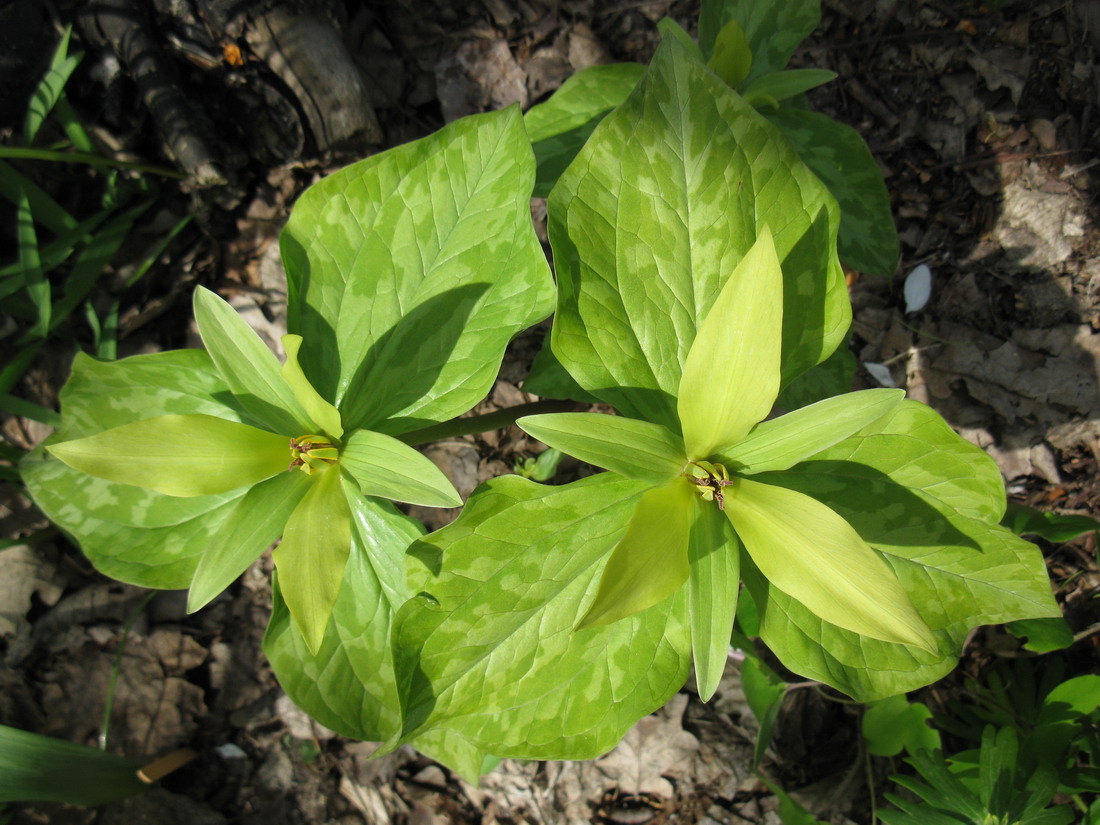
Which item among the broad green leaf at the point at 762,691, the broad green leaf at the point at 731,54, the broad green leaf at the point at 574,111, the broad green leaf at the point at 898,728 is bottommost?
the broad green leaf at the point at 898,728

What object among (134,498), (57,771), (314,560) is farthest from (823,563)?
(57,771)

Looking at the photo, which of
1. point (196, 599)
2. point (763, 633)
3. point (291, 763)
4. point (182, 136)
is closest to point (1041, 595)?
point (763, 633)

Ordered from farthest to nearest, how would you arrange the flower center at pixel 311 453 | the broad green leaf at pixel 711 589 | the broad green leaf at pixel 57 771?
the broad green leaf at pixel 57 771, the flower center at pixel 311 453, the broad green leaf at pixel 711 589

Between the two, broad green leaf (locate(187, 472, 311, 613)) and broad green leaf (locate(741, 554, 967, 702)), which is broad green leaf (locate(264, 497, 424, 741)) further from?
broad green leaf (locate(741, 554, 967, 702))

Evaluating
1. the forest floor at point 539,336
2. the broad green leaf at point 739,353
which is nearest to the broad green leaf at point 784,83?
the broad green leaf at point 739,353

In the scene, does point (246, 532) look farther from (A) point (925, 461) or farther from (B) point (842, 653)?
(A) point (925, 461)

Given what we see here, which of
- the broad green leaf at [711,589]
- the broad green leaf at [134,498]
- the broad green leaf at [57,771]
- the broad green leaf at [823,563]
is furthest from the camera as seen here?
Result: the broad green leaf at [57,771]

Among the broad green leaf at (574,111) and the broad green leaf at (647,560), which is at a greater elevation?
the broad green leaf at (574,111)

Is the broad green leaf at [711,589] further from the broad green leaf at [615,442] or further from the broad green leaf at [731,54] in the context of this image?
the broad green leaf at [731,54]

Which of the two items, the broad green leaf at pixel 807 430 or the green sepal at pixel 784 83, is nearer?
the broad green leaf at pixel 807 430
